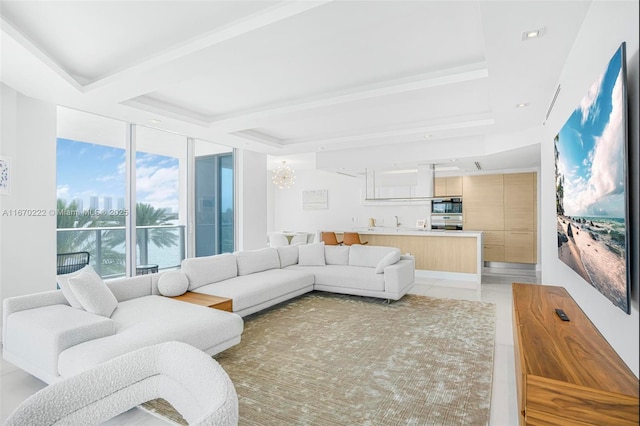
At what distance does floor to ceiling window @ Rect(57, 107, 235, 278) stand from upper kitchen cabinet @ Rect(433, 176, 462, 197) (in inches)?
209

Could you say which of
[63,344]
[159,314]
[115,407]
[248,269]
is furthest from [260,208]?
[115,407]

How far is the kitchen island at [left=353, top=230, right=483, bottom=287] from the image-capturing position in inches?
246

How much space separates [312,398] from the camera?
2301mm

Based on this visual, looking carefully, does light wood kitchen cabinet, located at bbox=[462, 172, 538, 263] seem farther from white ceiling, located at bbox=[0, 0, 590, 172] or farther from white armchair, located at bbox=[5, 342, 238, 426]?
white armchair, located at bbox=[5, 342, 238, 426]

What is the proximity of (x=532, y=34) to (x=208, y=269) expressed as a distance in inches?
155

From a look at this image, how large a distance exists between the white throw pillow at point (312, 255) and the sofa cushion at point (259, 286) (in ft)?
1.70

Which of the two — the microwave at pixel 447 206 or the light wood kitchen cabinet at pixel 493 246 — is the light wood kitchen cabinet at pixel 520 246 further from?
the microwave at pixel 447 206

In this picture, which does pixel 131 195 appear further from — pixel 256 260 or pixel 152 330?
pixel 152 330

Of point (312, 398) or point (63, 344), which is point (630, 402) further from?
point (63, 344)

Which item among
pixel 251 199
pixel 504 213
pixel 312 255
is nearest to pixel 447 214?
pixel 504 213

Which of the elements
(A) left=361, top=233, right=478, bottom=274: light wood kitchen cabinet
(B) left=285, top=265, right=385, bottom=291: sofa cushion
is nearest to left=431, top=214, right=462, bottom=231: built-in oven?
(A) left=361, top=233, right=478, bottom=274: light wood kitchen cabinet

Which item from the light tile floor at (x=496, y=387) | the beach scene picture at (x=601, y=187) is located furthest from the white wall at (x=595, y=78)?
the light tile floor at (x=496, y=387)

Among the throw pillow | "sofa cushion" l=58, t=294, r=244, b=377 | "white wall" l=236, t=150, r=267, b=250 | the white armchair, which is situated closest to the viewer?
the white armchair

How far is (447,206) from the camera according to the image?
26.0 feet
